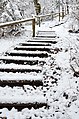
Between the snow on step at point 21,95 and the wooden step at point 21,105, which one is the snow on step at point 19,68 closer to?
the snow on step at point 21,95

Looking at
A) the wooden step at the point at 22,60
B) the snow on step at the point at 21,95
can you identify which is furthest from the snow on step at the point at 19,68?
the snow on step at the point at 21,95

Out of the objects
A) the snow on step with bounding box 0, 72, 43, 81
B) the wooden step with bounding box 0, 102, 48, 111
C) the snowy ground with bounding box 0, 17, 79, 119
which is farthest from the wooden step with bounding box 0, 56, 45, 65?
the wooden step with bounding box 0, 102, 48, 111

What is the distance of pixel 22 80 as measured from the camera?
16.5 feet

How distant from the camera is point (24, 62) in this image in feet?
20.9

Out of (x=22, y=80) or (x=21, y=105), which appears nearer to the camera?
(x=21, y=105)

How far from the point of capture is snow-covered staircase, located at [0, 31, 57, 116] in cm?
414

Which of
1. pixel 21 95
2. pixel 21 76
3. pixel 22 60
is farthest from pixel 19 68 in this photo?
pixel 21 95

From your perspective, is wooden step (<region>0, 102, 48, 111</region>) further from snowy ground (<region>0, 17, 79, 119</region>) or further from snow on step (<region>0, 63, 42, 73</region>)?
snow on step (<region>0, 63, 42, 73</region>)

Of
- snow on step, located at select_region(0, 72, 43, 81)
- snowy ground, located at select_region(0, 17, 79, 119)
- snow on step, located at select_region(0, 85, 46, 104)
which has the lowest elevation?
snowy ground, located at select_region(0, 17, 79, 119)

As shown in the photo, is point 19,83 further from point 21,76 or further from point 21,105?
point 21,105

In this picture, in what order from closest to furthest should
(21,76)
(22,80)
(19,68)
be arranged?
(22,80) < (21,76) < (19,68)

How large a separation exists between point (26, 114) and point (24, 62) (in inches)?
108

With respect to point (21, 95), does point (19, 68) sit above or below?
above

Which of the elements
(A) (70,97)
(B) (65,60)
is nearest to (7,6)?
(B) (65,60)
